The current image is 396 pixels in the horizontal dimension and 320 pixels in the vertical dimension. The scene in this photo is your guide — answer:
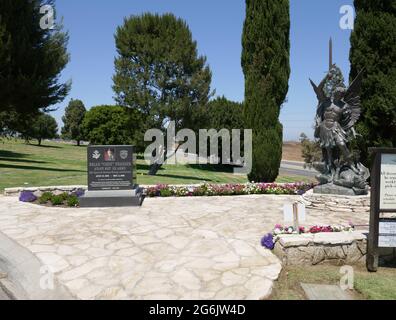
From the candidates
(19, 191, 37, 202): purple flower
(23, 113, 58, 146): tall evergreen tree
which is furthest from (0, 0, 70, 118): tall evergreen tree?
(23, 113, 58, 146): tall evergreen tree

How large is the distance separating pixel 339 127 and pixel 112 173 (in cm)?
723

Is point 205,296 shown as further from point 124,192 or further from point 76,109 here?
point 76,109

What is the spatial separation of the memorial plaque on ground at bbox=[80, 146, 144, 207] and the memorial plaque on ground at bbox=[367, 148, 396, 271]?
6.78 m

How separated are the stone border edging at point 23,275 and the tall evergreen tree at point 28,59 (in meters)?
15.8

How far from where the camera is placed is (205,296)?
4547 millimetres

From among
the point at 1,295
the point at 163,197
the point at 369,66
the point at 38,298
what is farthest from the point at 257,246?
the point at 369,66

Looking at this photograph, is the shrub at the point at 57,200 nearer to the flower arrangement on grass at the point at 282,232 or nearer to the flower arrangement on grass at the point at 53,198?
the flower arrangement on grass at the point at 53,198

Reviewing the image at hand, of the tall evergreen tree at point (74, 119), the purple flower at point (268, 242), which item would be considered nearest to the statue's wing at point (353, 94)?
the purple flower at point (268, 242)

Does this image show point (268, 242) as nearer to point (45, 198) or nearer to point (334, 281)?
point (334, 281)

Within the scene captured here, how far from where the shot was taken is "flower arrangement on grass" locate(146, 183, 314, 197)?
40.4 ft

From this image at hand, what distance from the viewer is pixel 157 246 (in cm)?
657

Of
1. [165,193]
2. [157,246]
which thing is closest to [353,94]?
[165,193]

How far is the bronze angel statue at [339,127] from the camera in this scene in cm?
1030
